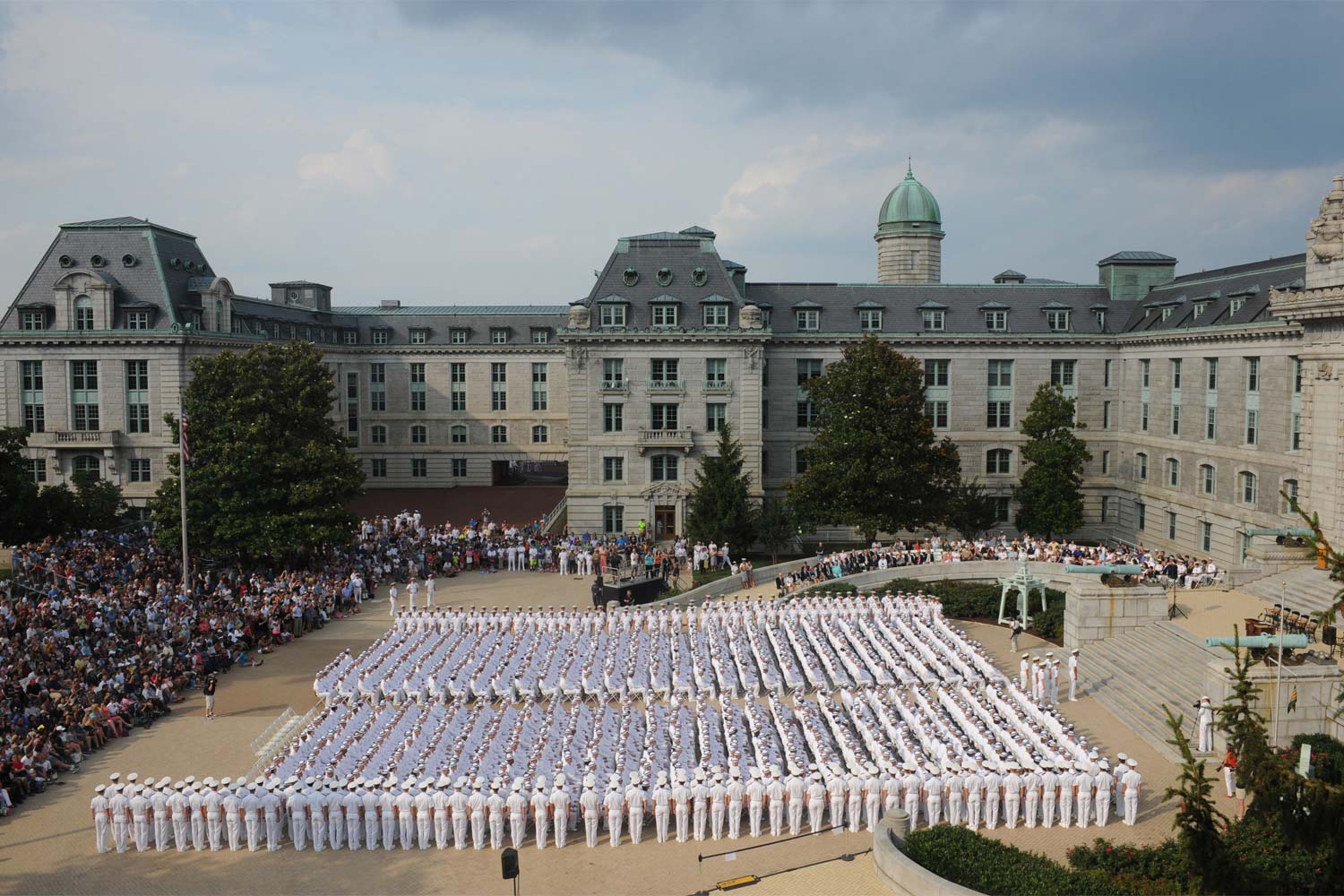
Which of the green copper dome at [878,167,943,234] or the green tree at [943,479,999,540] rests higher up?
the green copper dome at [878,167,943,234]

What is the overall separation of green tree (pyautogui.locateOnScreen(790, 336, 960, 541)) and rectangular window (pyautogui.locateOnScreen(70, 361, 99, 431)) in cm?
4079

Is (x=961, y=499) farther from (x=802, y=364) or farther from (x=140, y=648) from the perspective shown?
(x=140, y=648)

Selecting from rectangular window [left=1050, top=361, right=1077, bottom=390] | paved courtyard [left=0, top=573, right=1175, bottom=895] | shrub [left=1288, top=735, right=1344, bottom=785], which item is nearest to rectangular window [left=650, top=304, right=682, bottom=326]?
rectangular window [left=1050, top=361, right=1077, bottom=390]

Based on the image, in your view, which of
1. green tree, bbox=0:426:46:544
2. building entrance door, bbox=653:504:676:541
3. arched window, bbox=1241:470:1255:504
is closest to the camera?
green tree, bbox=0:426:46:544

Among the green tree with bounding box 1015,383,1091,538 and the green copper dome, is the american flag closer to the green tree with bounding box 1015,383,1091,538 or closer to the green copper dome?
the green tree with bounding box 1015,383,1091,538

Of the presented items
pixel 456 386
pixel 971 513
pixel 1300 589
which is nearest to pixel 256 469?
pixel 456 386

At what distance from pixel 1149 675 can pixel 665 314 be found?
33444 millimetres

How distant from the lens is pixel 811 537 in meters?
60.3

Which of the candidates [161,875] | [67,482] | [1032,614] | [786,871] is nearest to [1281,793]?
[786,871]

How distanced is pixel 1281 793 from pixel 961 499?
39.0m

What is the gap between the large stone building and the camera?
50969 mm

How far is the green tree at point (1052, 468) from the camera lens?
52.0 m

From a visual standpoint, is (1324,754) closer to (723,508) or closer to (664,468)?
(723,508)

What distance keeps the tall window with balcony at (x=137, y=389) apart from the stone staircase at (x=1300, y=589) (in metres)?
57.2
